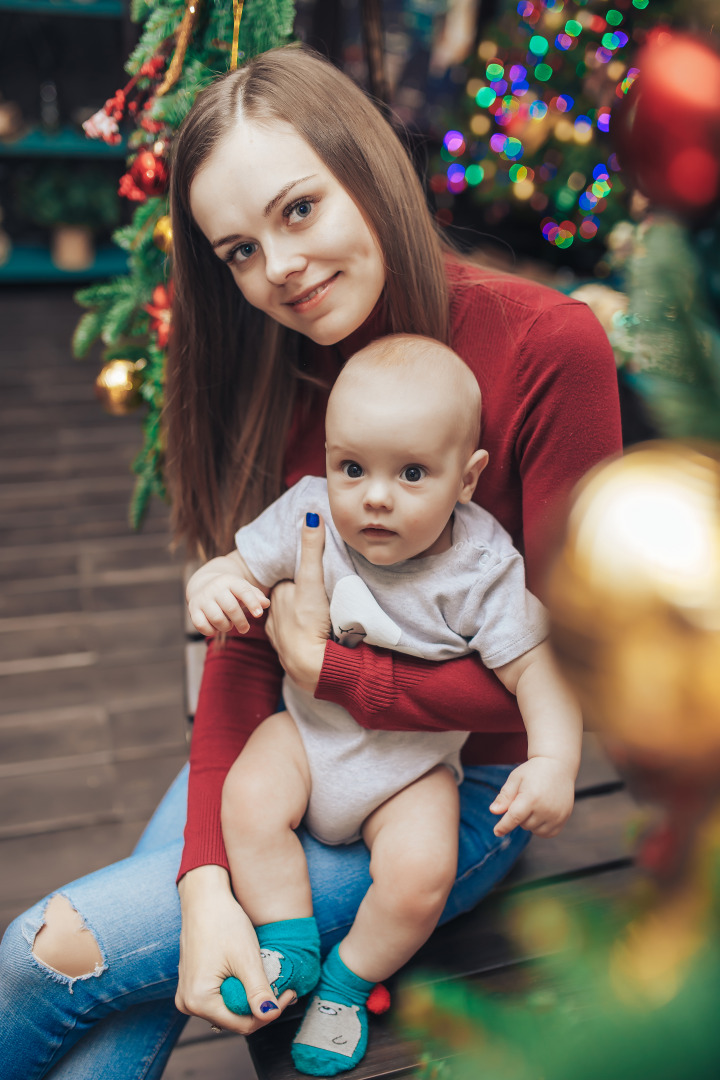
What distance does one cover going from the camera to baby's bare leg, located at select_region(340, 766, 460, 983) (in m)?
0.95

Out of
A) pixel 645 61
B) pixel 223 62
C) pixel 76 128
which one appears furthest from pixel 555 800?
pixel 76 128

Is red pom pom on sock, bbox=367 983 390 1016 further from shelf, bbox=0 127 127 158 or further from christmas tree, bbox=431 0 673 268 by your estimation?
shelf, bbox=0 127 127 158

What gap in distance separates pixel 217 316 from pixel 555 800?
726mm

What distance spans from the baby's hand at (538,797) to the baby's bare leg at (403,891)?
16 centimetres

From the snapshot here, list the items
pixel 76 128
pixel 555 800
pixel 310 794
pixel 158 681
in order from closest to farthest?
pixel 555 800 → pixel 310 794 → pixel 158 681 → pixel 76 128

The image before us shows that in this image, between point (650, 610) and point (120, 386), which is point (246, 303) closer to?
point (120, 386)

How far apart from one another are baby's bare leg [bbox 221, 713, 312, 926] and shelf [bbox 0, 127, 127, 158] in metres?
4.04

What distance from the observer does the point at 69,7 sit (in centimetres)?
427

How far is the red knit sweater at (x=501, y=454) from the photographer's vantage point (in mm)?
998

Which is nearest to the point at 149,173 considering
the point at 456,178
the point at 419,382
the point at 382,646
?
the point at 419,382

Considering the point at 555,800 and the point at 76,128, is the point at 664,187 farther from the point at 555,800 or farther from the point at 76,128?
the point at 76,128

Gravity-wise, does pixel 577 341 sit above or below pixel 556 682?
above

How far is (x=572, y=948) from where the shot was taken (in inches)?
17.3

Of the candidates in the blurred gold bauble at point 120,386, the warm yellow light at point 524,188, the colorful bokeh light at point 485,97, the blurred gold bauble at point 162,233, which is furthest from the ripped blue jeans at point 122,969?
the colorful bokeh light at point 485,97
